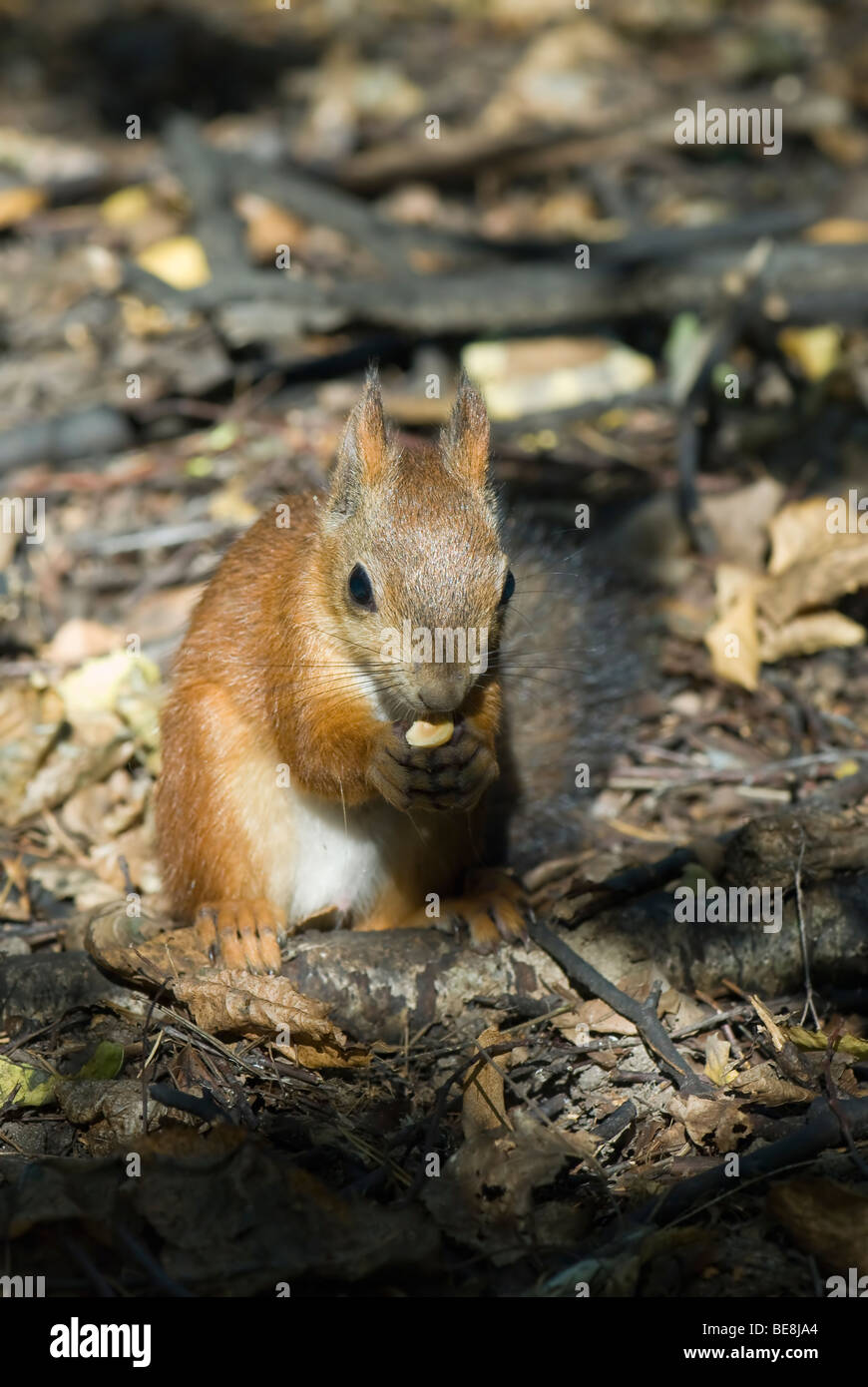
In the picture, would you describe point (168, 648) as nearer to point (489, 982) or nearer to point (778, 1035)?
point (489, 982)

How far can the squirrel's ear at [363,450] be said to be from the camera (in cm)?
312

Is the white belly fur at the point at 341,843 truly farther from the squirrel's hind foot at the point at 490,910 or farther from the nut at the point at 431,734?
the nut at the point at 431,734

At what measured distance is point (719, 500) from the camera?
4.79 metres

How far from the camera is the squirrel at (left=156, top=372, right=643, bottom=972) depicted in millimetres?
2904

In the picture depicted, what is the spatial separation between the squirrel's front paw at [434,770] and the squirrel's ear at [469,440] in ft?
1.97

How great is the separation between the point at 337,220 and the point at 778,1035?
164 inches

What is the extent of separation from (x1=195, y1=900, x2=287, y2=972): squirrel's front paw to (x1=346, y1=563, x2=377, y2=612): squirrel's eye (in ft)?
2.81

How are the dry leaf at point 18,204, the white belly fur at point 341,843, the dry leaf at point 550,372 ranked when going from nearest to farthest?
the white belly fur at point 341,843, the dry leaf at point 550,372, the dry leaf at point 18,204

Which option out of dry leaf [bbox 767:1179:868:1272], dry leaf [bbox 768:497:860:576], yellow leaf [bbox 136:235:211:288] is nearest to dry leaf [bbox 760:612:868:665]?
dry leaf [bbox 768:497:860:576]

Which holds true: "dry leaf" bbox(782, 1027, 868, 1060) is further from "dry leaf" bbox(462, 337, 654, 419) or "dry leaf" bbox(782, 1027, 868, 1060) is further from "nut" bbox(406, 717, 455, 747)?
"dry leaf" bbox(462, 337, 654, 419)

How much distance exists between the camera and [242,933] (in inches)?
128

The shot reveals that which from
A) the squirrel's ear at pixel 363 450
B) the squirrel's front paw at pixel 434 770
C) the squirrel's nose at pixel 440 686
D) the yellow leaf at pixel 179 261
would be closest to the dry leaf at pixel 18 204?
the yellow leaf at pixel 179 261

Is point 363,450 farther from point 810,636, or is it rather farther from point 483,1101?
point 810,636
